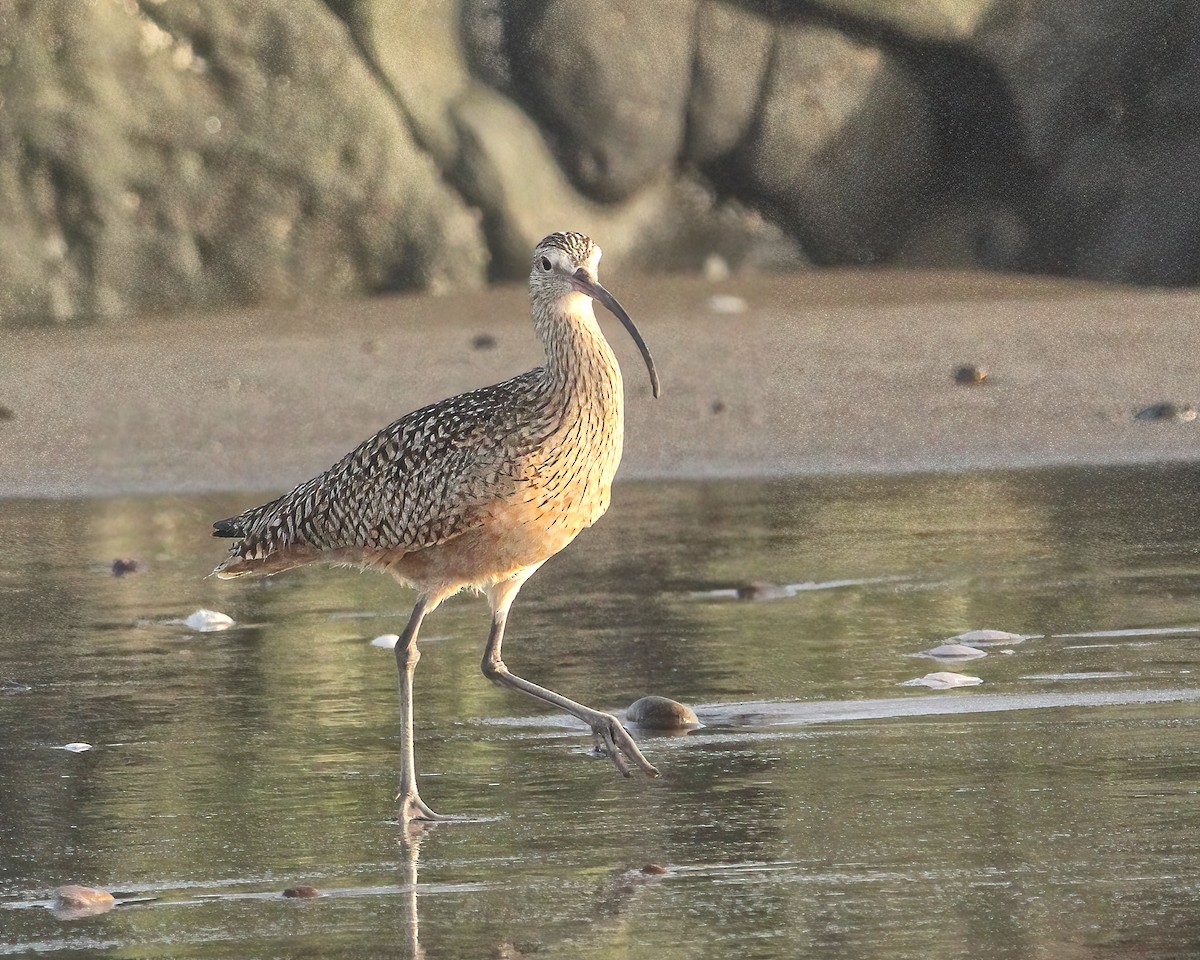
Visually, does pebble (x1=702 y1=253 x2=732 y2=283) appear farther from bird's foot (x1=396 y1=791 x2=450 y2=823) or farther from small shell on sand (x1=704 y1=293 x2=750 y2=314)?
bird's foot (x1=396 y1=791 x2=450 y2=823)

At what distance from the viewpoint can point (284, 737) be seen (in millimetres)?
6887

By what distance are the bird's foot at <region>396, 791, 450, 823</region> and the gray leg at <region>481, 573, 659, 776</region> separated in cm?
53

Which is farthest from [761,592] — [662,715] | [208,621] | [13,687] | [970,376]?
[970,376]

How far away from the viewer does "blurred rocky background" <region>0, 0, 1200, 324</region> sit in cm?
1633

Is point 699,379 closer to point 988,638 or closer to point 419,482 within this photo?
point 988,638

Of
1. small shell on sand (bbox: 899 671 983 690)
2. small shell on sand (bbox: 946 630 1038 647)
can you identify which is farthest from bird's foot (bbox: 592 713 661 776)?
small shell on sand (bbox: 946 630 1038 647)

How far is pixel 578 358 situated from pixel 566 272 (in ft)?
0.84

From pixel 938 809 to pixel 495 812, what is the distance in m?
1.08

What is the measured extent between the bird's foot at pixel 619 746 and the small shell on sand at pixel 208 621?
2753mm

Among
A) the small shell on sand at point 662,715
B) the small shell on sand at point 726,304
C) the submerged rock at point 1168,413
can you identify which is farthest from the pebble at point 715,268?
the small shell on sand at point 662,715

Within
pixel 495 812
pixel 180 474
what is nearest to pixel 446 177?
pixel 180 474

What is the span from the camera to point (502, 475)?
6.80 m

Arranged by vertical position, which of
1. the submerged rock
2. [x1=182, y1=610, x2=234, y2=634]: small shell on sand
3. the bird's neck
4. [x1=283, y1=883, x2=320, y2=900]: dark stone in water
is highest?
the bird's neck

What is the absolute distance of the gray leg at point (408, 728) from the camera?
6027 millimetres
